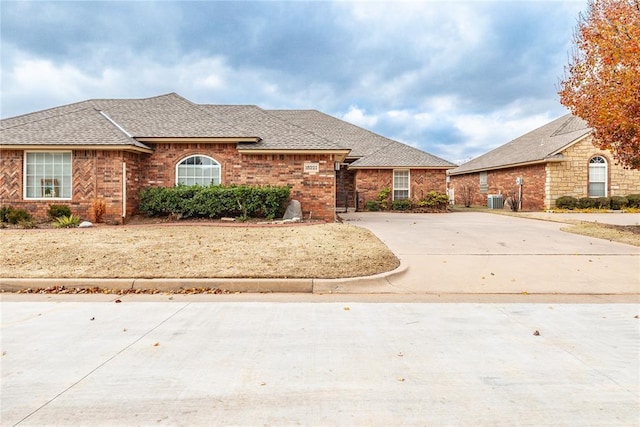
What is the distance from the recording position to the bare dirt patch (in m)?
7.63

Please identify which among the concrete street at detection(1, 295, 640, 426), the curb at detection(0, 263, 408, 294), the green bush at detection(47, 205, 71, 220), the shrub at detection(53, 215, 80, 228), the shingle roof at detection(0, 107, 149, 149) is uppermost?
the shingle roof at detection(0, 107, 149, 149)

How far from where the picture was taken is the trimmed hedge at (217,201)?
48.3 feet

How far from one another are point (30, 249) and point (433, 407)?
30.7 ft

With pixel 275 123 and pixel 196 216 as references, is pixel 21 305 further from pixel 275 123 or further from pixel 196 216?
pixel 275 123

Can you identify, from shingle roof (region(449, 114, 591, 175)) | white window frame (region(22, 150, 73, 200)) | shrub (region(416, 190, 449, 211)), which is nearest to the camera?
white window frame (region(22, 150, 73, 200))

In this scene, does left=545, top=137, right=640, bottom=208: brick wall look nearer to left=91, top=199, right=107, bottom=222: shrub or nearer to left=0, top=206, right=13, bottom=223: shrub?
left=91, top=199, right=107, bottom=222: shrub

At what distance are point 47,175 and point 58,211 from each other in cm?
175

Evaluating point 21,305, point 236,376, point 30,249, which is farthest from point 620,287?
point 30,249

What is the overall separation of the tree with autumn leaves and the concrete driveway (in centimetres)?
374

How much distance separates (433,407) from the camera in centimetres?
320

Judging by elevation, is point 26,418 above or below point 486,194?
below

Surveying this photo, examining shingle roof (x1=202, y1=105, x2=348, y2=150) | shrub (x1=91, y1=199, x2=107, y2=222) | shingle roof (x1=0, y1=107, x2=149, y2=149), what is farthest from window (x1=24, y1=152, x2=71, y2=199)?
shingle roof (x1=202, y1=105, x2=348, y2=150)

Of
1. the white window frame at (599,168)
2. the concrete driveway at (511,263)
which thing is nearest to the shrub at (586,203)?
the white window frame at (599,168)

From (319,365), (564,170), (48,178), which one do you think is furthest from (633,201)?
(48,178)
